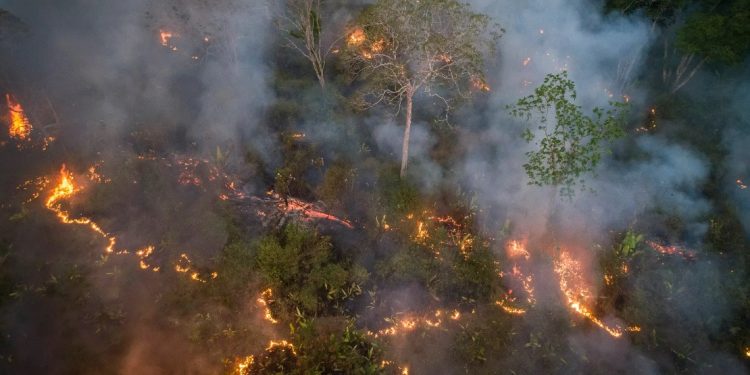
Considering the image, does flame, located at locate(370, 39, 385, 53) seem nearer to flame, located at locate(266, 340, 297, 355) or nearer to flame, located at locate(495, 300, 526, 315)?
flame, located at locate(495, 300, 526, 315)

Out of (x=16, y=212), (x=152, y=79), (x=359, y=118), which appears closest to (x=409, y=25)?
(x=359, y=118)

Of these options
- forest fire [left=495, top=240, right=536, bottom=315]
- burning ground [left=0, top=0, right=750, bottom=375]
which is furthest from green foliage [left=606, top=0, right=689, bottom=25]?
forest fire [left=495, top=240, right=536, bottom=315]

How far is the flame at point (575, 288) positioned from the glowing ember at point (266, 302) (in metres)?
7.04

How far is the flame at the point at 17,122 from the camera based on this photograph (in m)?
12.4

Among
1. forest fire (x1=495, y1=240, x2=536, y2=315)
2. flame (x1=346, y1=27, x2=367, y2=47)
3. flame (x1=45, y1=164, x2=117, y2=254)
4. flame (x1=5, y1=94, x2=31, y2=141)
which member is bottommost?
flame (x1=45, y1=164, x2=117, y2=254)

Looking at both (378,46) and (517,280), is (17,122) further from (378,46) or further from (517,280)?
(517,280)

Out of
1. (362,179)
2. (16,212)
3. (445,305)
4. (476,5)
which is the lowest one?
(16,212)

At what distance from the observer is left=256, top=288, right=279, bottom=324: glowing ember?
8828 millimetres

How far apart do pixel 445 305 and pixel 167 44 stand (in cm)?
1508

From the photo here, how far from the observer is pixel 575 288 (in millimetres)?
9688

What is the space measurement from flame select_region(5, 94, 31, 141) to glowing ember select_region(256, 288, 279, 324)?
991cm

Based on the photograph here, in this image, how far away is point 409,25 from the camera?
10.2 metres

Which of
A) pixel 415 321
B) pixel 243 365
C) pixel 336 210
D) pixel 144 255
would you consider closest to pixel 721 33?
pixel 415 321

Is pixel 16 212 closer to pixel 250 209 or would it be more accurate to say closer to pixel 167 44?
pixel 250 209
